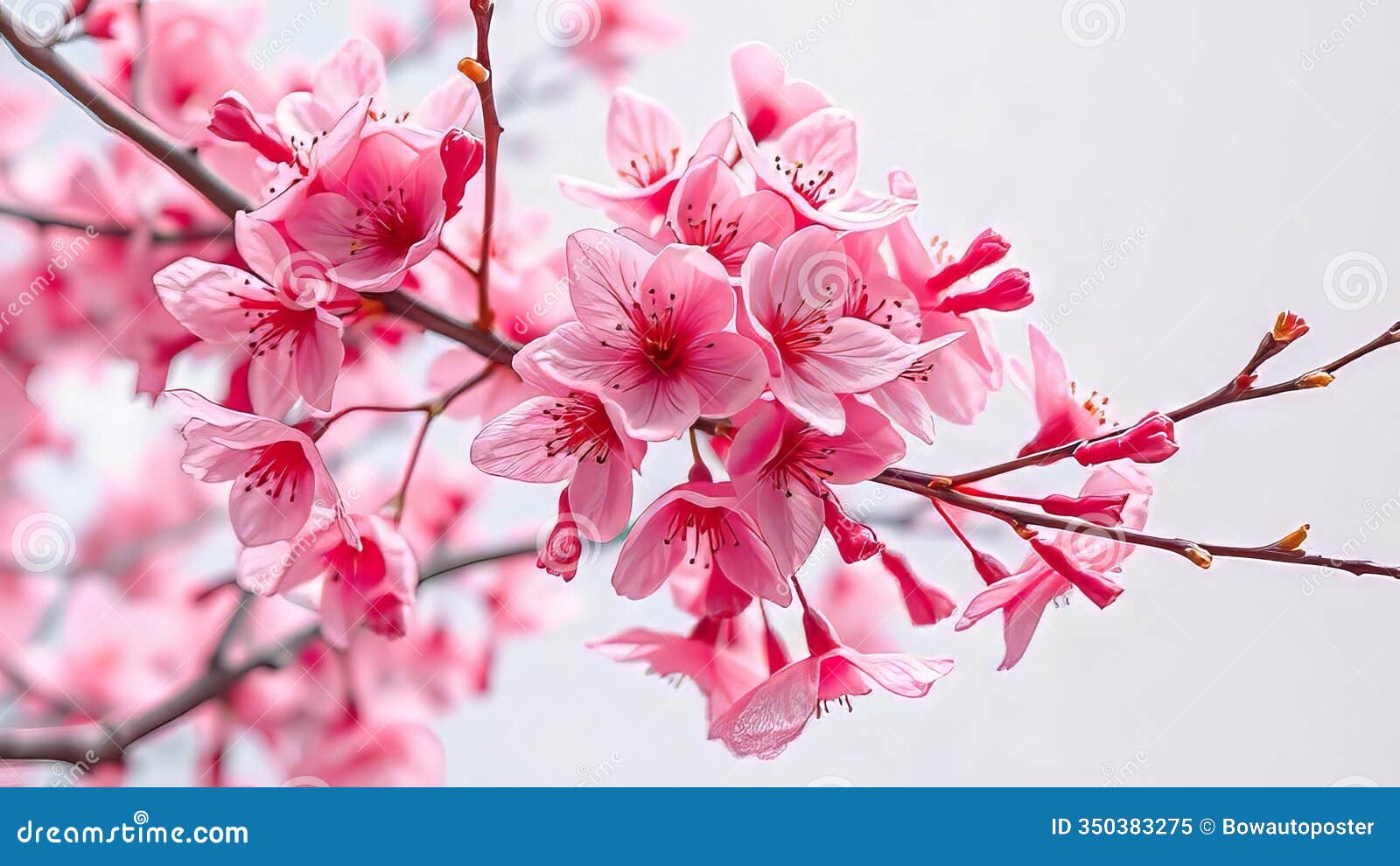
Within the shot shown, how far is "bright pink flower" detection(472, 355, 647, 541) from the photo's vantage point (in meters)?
0.49

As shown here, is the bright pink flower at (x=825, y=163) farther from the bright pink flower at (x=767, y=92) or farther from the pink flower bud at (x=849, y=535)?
the pink flower bud at (x=849, y=535)

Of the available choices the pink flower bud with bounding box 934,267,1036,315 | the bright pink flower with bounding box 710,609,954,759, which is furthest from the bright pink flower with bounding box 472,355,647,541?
the pink flower bud with bounding box 934,267,1036,315

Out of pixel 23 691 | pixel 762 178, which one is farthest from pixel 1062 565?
pixel 23 691

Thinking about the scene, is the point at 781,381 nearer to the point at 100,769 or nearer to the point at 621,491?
the point at 621,491

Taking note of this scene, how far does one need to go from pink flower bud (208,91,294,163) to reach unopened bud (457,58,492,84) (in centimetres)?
15

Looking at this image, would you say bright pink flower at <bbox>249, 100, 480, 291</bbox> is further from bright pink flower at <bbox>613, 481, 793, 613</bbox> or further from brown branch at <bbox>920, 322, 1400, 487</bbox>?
brown branch at <bbox>920, 322, 1400, 487</bbox>

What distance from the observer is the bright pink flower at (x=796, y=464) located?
19.8 inches

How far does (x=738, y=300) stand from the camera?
50cm

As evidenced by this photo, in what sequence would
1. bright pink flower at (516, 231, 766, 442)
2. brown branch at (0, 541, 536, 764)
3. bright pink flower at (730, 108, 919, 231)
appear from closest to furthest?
bright pink flower at (516, 231, 766, 442) → bright pink flower at (730, 108, 919, 231) → brown branch at (0, 541, 536, 764)

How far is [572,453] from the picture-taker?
1.67 feet

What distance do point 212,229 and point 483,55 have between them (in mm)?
401

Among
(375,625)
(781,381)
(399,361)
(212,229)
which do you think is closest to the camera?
(781,381)

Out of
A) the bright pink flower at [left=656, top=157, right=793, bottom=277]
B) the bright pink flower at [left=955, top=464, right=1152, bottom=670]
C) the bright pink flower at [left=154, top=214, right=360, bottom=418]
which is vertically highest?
the bright pink flower at [left=154, top=214, right=360, bottom=418]

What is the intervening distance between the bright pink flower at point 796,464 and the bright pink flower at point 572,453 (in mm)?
61
